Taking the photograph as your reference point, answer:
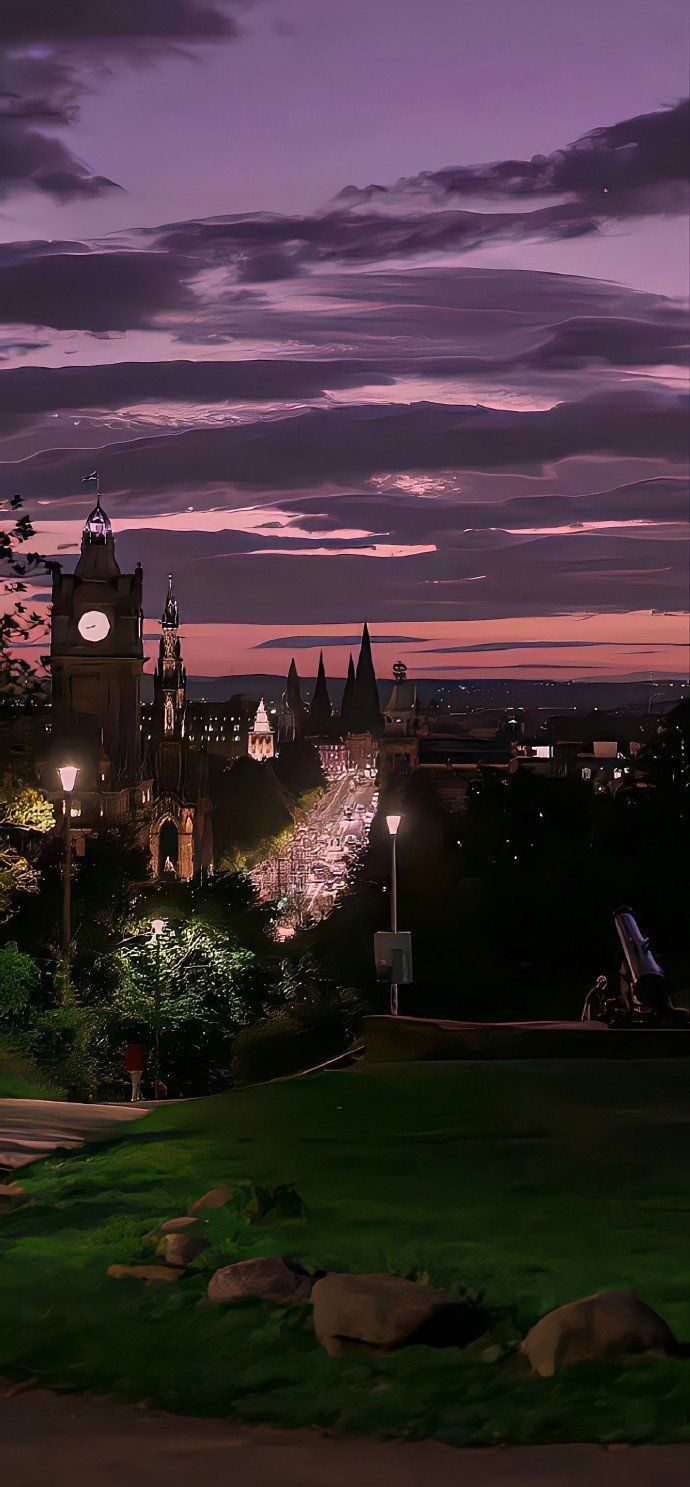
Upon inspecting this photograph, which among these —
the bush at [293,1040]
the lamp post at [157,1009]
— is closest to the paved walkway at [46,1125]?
the bush at [293,1040]

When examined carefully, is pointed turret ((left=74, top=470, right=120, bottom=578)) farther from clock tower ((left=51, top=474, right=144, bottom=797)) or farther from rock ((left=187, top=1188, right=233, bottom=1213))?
rock ((left=187, top=1188, right=233, bottom=1213))

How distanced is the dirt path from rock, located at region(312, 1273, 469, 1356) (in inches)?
39.8

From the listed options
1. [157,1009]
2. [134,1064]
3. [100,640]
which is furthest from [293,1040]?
[100,640]

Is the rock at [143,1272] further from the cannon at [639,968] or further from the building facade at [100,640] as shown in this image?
the building facade at [100,640]

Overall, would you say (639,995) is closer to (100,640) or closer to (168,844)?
(168,844)

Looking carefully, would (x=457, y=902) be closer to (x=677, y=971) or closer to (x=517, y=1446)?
(x=677, y=971)

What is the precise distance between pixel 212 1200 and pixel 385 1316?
281cm

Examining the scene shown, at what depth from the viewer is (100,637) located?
181m

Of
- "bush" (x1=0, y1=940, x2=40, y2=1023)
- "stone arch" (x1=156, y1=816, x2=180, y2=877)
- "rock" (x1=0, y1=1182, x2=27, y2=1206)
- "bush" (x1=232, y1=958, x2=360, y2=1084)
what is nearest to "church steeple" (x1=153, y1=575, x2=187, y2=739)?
"stone arch" (x1=156, y1=816, x2=180, y2=877)

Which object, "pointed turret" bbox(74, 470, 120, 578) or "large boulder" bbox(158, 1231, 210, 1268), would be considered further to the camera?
"pointed turret" bbox(74, 470, 120, 578)

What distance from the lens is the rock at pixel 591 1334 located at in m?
7.59

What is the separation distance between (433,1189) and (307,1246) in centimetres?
146

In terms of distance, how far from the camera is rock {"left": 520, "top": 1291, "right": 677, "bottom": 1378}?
7.59 meters

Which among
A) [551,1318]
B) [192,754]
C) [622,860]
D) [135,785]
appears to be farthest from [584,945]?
[192,754]
